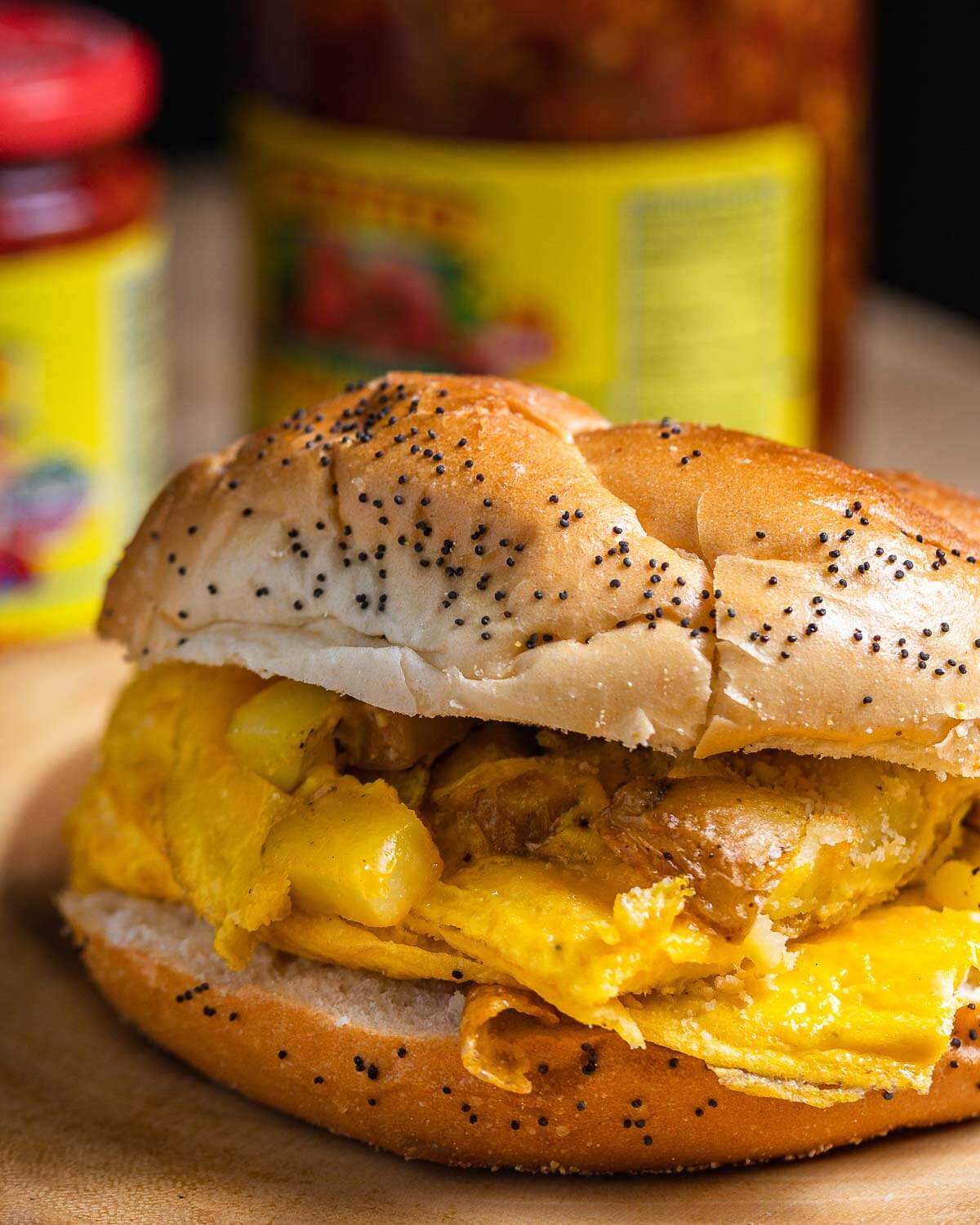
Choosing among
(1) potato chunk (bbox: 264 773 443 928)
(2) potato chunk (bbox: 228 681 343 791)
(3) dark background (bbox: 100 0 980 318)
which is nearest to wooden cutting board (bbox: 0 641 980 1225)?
(1) potato chunk (bbox: 264 773 443 928)

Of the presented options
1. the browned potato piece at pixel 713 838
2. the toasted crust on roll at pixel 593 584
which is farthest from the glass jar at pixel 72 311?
the browned potato piece at pixel 713 838

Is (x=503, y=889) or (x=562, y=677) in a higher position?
(x=562, y=677)

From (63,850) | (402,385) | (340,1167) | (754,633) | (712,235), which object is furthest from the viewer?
(712,235)

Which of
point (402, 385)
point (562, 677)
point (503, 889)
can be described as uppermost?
point (402, 385)

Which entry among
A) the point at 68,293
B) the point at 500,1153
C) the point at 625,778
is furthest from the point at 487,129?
the point at 500,1153

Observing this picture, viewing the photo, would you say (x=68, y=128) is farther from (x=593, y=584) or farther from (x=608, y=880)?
(x=608, y=880)

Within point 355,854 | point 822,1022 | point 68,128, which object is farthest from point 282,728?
point 68,128

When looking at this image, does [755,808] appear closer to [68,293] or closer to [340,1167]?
[340,1167]
